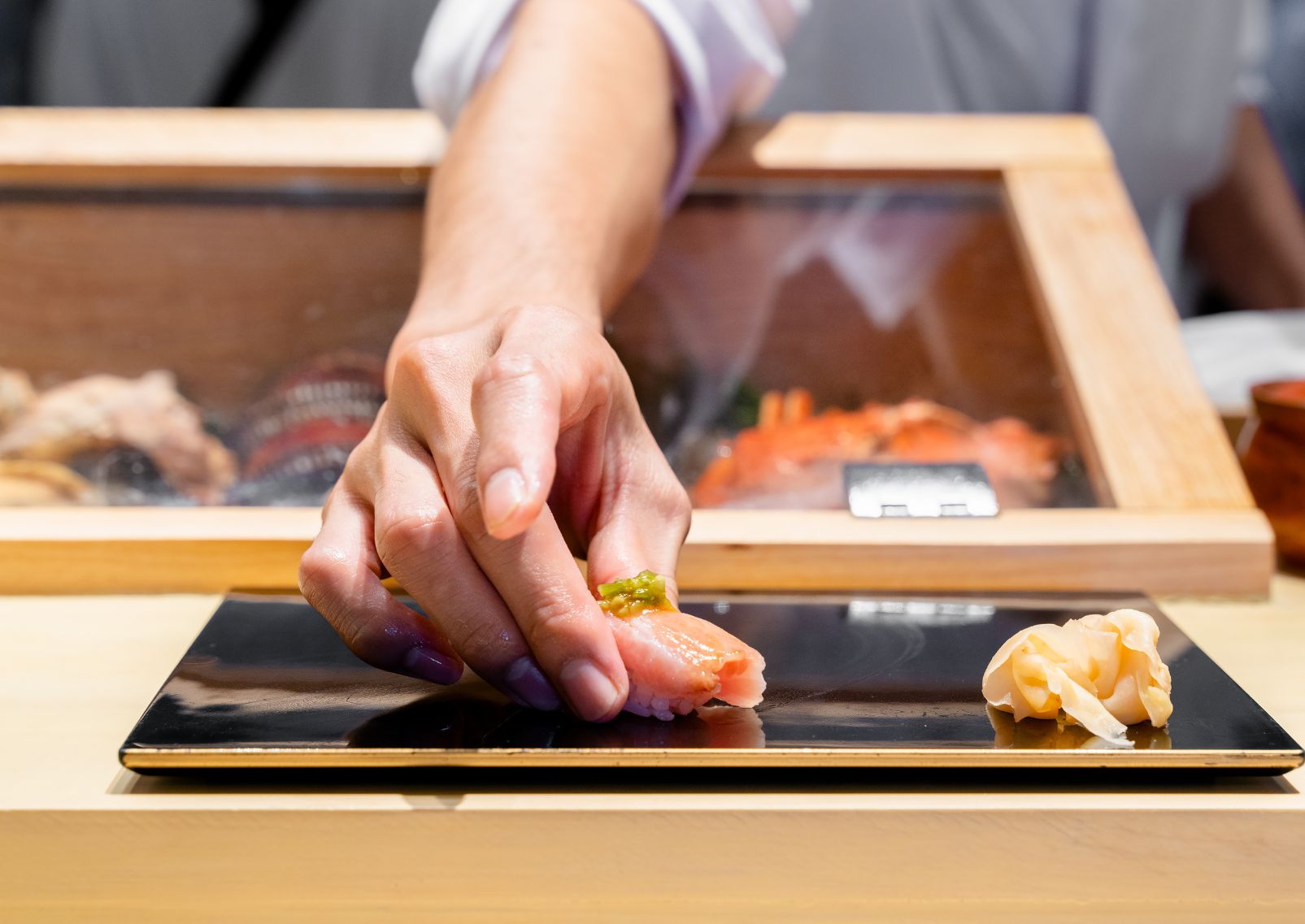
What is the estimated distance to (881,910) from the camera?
0.53 meters

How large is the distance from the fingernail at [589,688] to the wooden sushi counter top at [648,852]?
0.13 feet

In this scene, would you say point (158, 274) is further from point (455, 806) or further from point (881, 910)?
point (881, 910)

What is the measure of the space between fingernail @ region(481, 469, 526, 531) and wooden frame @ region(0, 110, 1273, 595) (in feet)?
1.01

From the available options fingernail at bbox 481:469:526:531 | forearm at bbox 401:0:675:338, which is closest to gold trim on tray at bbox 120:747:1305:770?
fingernail at bbox 481:469:526:531

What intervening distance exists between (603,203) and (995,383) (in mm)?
446

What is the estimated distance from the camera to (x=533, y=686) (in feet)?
1.87

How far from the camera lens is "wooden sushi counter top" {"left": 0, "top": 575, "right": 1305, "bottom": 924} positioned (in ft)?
1.68

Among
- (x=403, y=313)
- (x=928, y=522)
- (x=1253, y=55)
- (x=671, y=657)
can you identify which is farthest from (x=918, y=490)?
(x=1253, y=55)

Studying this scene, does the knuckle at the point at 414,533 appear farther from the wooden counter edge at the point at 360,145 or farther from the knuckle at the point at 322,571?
the wooden counter edge at the point at 360,145

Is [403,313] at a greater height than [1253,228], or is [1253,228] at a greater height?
[403,313]

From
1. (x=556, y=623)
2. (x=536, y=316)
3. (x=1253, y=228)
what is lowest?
(x=1253, y=228)

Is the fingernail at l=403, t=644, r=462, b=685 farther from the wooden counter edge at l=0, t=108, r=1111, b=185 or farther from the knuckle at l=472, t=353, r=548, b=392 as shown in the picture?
the wooden counter edge at l=0, t=108, r=1111, b=185

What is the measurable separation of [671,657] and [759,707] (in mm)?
60

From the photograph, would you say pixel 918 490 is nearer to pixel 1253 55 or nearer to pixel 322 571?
pixel 322 571
